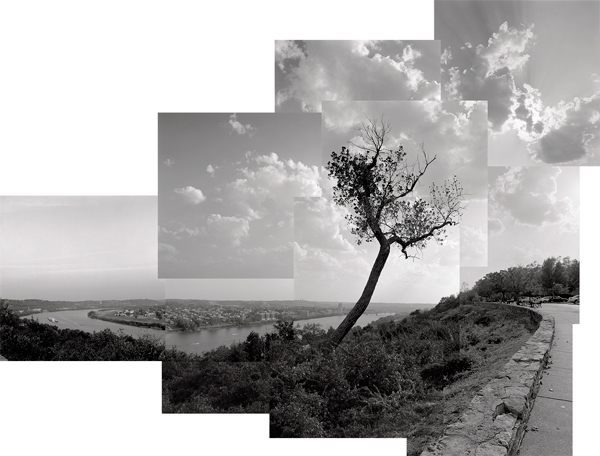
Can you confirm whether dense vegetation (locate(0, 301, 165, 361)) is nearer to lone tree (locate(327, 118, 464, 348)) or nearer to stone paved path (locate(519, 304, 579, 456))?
lone tree (locate(327, 118, 464, 348))

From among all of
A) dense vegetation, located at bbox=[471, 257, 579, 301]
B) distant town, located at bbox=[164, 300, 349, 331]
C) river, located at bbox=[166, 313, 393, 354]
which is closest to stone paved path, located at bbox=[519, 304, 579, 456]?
river, located at bbox=[166, 313, 393, 354]

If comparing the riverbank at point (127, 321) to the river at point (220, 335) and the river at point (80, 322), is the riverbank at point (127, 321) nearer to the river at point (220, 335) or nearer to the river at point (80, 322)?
the river at point (80, 322)

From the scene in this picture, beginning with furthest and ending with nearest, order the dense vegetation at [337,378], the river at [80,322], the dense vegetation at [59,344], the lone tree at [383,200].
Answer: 1. the river at [80,322]
2. the dense vegetation at [59,344]
3. the lone tree at [383,200]
4. the dense vegetation at [337,378]

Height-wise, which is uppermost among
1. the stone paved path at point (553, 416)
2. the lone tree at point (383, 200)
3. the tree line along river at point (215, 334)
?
the lone tree at point (383, 200)

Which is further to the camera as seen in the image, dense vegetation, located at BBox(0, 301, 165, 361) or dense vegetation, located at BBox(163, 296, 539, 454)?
dense vegetation, located at BBox(0, 301, 165, 361)

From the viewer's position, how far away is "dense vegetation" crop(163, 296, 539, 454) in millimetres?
6664

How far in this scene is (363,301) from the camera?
729 cm

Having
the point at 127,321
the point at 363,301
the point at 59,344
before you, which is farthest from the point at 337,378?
the point at 59,344

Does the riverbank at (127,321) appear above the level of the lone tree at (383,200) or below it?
below

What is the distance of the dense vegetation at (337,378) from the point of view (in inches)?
262

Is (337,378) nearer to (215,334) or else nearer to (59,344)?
(215,334)

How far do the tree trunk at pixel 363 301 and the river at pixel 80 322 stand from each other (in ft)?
12.5

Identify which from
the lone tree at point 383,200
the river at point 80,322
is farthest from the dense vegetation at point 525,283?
the river at point 80,322

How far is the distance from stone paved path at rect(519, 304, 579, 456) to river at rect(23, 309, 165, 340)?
22.2 feet
